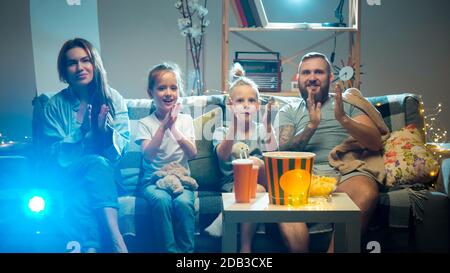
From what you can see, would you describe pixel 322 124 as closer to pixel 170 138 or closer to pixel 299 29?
pixel 170 138

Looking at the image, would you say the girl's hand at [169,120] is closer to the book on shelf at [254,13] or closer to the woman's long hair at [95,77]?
the woman's long hair at [95,77]

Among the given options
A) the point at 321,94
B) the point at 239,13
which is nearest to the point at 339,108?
the point at 321,94

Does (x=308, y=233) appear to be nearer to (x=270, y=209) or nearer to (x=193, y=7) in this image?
(x=270, y=209)

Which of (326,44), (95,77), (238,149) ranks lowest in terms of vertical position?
(238,149)

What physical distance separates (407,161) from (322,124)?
1.05ft

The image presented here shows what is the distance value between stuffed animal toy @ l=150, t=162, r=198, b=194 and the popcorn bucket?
473 mm

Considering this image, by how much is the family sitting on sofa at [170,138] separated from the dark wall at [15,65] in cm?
67

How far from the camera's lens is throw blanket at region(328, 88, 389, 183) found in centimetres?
206

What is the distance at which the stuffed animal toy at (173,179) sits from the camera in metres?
1.98

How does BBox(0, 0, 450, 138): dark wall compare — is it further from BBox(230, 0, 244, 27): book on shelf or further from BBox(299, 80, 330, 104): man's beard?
BBox(299, 80, 330, 104): man's beard

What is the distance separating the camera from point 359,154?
210 centimetres

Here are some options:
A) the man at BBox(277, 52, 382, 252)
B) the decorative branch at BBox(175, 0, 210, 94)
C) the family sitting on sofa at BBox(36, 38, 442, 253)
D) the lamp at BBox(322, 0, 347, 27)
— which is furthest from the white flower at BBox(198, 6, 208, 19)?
the man at BBox(277, 52, 382, 252)

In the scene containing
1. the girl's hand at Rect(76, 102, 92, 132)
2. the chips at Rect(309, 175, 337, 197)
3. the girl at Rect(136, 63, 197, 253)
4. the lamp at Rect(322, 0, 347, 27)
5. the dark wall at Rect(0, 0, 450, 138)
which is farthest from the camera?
the dark wall at Rect(0, 0, 450, 138)

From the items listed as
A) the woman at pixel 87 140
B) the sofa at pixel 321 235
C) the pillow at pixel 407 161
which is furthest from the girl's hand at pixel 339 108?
the woman at pixel 87 140
